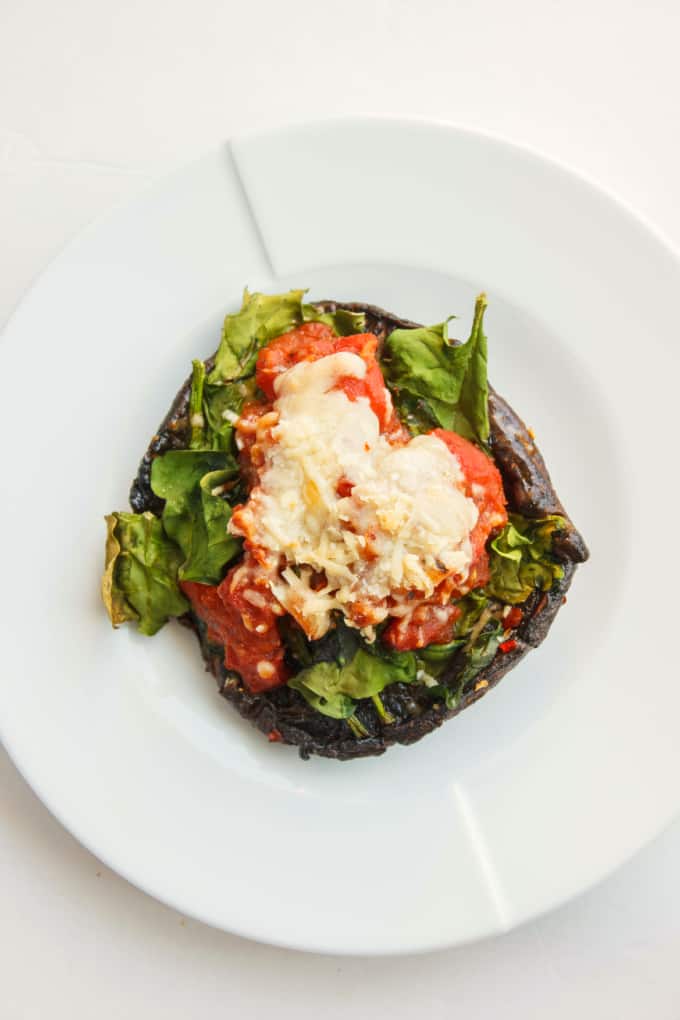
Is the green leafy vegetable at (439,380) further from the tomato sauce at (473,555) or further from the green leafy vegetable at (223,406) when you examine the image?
the green leafy vegetable at (223,406)

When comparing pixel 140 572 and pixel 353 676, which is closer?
pixel 353 676

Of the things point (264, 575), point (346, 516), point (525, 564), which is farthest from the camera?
point (525, 564)

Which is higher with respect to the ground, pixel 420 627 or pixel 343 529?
pixel 343 529

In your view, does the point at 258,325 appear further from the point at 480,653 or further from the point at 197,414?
the point at 480,653

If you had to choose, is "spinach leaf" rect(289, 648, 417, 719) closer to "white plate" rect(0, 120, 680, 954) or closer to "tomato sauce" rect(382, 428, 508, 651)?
"tomato sauce" rect(382, 428, 508, 651)

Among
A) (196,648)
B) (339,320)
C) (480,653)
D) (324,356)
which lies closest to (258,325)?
(339,320)

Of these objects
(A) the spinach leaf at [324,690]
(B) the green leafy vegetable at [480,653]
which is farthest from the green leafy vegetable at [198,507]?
(B) the green leafy vegetable at [480,653]

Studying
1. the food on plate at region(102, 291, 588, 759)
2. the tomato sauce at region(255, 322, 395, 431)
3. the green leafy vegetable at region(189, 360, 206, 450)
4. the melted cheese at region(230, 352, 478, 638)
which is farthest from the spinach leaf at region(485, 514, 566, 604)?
the green leafy vegetable at region(189, 360, 206, 450)

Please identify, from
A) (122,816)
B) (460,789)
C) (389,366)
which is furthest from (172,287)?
Result: (460,789)
